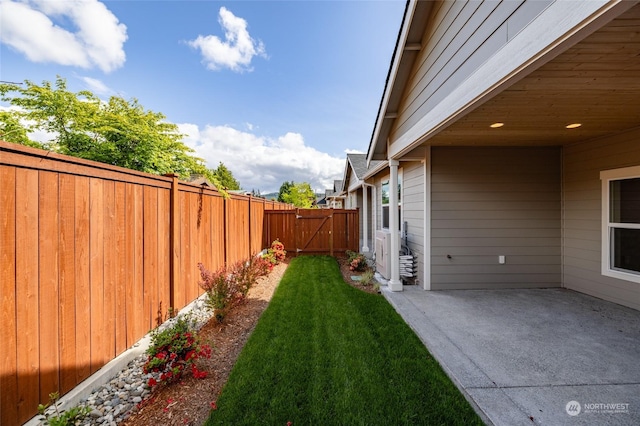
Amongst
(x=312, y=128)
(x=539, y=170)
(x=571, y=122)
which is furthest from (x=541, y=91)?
(x=312, y=128)

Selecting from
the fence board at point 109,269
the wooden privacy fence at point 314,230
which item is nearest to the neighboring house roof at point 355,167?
the wooden privacy fence at point 314,230

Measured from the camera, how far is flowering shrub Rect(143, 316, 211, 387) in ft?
7.94

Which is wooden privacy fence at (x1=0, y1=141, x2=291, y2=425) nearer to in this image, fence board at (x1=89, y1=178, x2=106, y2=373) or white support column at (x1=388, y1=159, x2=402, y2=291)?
fence board at (x1=89, y1=178, x2=106, y2=373)

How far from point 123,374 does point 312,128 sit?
56.9ft

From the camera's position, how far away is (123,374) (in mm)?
2564

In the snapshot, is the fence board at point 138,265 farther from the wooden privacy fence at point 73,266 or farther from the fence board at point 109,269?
the fence board at point 109,269

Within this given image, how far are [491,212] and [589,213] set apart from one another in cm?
150

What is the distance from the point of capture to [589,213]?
4.81 m

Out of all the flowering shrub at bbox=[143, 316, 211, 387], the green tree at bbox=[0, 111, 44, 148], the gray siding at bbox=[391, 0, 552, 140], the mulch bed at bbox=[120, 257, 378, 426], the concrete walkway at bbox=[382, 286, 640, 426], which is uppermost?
the gray siding at bbox=[391, 0, 552, 140]

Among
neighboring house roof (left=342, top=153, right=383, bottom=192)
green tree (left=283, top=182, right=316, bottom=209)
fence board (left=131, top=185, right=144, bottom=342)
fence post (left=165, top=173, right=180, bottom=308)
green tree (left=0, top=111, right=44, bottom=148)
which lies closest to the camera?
fence board (left=131, top=185, right=144, bottom=342)

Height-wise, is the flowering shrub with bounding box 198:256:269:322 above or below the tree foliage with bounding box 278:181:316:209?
below

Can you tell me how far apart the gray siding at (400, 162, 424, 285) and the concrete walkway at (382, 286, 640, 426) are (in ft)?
3.53

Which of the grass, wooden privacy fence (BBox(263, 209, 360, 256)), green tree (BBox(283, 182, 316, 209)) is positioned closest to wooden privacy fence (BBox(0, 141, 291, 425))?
the grass

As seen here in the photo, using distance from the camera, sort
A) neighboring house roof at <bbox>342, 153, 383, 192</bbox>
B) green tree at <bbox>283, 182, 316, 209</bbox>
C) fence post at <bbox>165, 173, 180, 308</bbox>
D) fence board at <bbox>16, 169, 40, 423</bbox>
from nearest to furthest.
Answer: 1. fence board at <bbox>16, 169, 40, 423</bbox>
2. fence post at <bbox>165, 173, 180, 308</bbox>
3. neighboring house roof at <bbox>342, 153, 383, 192</bbox>
4. green tree at <bbox>283, 182, 316, 209</bbox>
